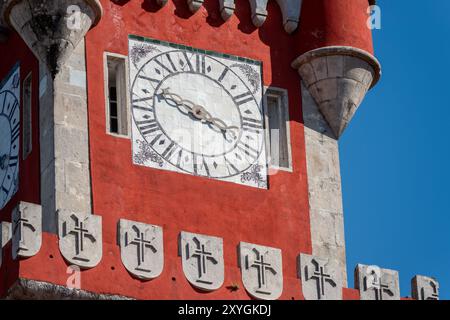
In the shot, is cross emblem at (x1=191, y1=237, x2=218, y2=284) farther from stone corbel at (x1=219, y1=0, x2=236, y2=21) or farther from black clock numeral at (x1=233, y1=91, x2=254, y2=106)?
stone corbel at (x1=219, y1=0, x2=236, y2=21)

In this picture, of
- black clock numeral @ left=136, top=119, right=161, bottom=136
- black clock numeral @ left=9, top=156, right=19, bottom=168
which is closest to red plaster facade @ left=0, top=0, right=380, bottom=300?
black clock numeral @ left=136, top=119, right=161, bottom=136

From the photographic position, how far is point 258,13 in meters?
60.1

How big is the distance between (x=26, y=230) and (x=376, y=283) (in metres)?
6.34

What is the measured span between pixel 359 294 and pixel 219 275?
2593mm

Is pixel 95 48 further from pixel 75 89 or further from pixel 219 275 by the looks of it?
pixel 219 275

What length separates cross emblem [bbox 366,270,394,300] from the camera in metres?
56.4

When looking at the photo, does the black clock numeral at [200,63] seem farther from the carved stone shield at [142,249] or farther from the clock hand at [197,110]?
the carved stone shield at [142,249]

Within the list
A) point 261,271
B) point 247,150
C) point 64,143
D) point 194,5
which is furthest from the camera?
point 194,5

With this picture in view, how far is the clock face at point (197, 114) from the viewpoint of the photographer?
57.9 m

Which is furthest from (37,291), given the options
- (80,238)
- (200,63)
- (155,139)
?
(200,63)

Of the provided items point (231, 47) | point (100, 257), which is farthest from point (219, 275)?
point (231, 47)

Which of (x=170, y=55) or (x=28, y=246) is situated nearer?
(x=28, y=246)

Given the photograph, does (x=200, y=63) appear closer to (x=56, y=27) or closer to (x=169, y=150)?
(x=169, y=150)

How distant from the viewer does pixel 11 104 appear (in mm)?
59875
